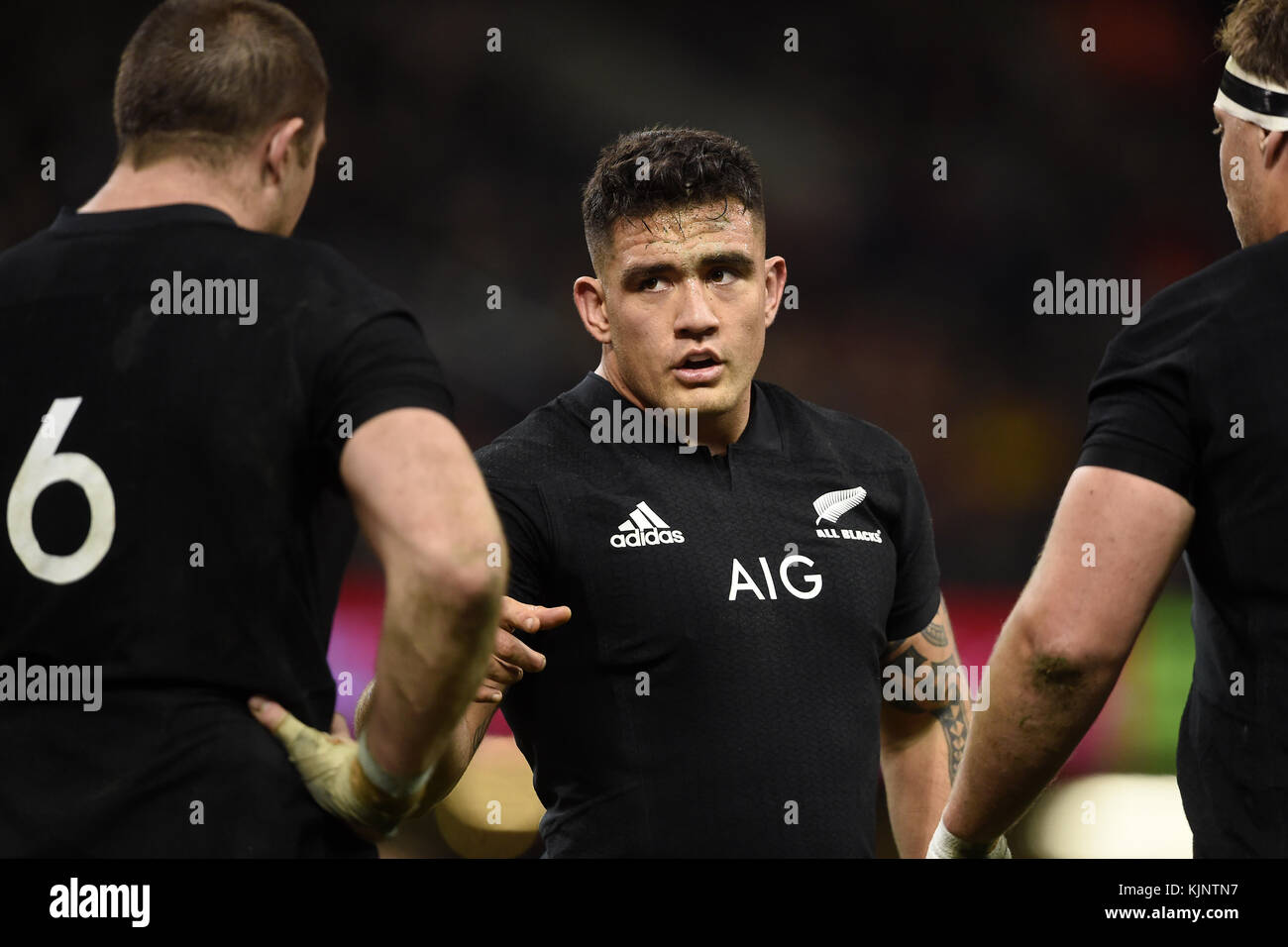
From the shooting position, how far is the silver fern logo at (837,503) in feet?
10.8

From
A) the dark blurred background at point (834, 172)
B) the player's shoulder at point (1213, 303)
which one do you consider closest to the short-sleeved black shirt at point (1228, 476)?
the player's shoulder at point (1213, 303)

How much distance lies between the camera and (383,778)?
217 cm

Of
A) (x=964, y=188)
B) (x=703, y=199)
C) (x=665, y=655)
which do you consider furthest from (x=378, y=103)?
(x=665, y=655)

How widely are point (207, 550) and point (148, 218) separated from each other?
540mm

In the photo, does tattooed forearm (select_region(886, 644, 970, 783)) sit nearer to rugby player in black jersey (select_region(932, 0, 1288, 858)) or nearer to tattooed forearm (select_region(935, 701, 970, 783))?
tattooed forearm (select_region(935, 701, 970, 783))

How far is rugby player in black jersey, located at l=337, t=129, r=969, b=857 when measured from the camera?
2994 mm

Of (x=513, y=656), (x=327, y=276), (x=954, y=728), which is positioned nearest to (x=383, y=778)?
(x=513, y=656)

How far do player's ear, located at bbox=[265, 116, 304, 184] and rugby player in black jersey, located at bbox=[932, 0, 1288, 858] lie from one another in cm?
143

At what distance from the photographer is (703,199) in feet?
10.9

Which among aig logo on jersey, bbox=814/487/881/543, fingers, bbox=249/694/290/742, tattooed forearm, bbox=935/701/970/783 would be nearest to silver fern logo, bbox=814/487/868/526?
aig logo on jersey, bbox=814/487/881/543

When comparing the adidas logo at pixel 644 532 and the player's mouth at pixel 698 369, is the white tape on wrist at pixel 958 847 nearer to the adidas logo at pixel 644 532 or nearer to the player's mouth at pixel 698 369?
the adidas logo at pixel 644 532

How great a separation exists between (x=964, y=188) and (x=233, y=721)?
→ 6.89 m

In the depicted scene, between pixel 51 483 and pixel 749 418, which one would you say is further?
pixel 749 418

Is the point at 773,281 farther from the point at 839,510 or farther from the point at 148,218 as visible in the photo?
the point at 148,218
